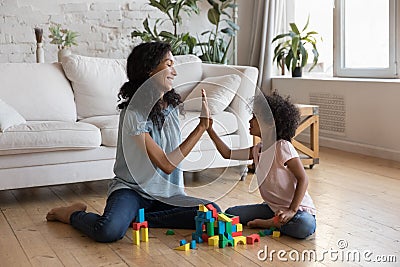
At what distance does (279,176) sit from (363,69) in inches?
111

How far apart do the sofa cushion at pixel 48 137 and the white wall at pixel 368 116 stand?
90.2 inches

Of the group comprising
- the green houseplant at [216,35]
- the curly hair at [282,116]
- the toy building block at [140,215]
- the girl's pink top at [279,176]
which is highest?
the green houseplant at [216,35]

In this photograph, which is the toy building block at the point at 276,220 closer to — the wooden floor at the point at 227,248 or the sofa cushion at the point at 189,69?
the wooden floor at the point at 227,248

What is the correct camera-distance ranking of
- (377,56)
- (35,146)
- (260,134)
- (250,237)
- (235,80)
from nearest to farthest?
(250,237) < (260,134) < (35,146) < (235,80) < (377,56)

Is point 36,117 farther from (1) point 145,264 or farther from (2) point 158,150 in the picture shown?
(1) point 145,264

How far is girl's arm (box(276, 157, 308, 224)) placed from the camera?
2607mm

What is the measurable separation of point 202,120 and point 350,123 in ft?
9.13

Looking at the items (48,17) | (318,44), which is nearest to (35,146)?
(48,17)

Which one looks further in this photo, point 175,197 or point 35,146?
point 35,146

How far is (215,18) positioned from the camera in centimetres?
591

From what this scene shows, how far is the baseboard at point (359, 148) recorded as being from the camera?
15.1 feet

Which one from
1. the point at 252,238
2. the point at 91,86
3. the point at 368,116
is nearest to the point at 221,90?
the point at 91,86

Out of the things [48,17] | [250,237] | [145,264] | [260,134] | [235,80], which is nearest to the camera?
[145,264]

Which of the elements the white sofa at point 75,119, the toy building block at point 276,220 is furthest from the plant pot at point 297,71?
the toy building block at point 276,220
